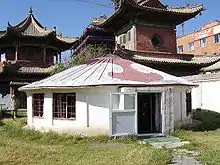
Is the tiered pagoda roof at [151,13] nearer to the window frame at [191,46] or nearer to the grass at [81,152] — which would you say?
the grass at [81,152]

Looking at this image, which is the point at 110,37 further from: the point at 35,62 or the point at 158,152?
the point at 158,152

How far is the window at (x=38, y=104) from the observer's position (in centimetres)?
1534

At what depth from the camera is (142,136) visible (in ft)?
44.1

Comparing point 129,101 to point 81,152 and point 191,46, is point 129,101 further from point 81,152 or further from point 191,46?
point 191,46

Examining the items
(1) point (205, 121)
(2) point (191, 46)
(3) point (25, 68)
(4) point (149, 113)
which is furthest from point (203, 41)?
(4) point (149, 113)

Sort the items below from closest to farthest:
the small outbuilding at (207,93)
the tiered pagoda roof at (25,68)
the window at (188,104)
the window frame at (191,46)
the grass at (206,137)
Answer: the grass at (206,137) < the window at (188,104) < the small outbuilding at (207,93) < the tiered pagoda roof at (25,68) < the window frame at (191,46)

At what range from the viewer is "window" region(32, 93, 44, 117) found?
1534 centimetres

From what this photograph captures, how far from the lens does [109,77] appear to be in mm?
13727

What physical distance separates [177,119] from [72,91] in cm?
477

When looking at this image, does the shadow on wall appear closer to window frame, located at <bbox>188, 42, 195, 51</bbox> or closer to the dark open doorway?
the dark open doorway

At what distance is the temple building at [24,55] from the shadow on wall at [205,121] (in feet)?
39.9

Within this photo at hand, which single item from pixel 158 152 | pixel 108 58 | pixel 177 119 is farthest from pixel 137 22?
pixel 158 152

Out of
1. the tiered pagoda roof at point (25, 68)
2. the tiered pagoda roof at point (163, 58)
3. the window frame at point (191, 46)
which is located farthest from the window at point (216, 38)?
the tiered pagoda roof at point (25, 68)

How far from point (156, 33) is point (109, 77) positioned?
451 inches
